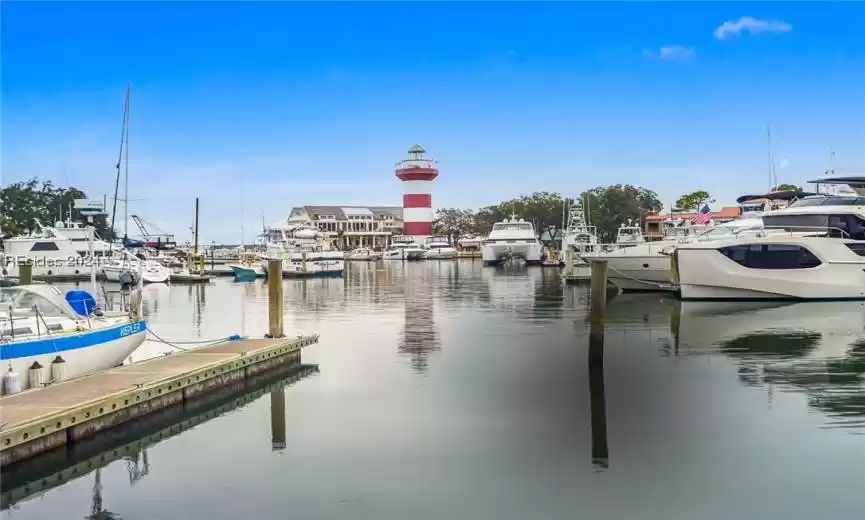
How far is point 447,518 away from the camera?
9.27 meters

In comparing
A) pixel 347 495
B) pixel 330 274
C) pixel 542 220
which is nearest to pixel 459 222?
pixel 542 220

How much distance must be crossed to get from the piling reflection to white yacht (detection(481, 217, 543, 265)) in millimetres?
68447

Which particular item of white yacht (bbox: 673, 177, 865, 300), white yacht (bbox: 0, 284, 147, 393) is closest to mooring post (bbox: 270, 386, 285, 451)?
white yacht (bbox: 0, 284, 147, 393)

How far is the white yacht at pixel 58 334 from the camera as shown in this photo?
1326 centimetres

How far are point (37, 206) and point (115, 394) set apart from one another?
306ft

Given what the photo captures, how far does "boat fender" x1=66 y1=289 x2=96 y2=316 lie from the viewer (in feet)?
52.0

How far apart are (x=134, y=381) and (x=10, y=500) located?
162 inches

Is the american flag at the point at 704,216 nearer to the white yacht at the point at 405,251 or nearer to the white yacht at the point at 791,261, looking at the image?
the white yacht at the point at 791,261

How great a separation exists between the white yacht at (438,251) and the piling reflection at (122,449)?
92.4 meters

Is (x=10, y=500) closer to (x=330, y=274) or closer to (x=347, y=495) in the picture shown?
(x=347, y=495)

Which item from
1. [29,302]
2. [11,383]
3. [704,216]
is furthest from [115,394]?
[704,216]

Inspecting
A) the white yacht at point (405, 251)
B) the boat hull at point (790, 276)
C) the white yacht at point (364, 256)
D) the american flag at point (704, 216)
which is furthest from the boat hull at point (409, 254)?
the boat hull at point (790, 276)

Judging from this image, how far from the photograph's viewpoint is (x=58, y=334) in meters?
14.2

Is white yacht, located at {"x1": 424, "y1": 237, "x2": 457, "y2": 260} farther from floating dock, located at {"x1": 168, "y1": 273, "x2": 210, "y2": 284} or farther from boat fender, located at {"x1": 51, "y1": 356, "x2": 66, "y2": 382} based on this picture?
boat fender, located at {"x1": 51, "y1": 356, "x2": 66, "y2": 382}
